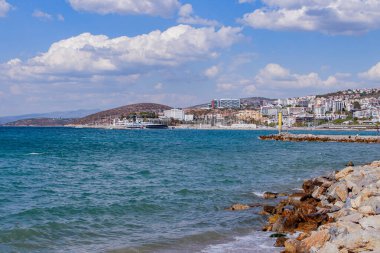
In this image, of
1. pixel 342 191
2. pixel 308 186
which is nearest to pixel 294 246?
pixel 342 191

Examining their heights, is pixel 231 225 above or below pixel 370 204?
below

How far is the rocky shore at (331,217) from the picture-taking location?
1041 cm

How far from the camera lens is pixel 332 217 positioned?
14734 mm

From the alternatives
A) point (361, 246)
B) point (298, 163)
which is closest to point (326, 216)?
point (361, 246)

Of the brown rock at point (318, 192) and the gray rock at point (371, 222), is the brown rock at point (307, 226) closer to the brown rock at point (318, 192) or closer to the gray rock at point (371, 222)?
the gray rock at point (371, 222)

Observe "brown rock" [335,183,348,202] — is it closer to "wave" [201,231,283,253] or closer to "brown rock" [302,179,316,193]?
"brown rock" [302,179,316,193]

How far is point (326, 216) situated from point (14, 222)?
33.8ft

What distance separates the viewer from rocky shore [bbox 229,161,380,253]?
1041cm

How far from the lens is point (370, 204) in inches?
528

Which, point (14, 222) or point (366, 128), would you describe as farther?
point (366, 128)

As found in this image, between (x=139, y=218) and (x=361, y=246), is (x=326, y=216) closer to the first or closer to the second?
(x=361, y=246)

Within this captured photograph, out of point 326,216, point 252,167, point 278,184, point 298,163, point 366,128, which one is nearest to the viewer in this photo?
point 326,216

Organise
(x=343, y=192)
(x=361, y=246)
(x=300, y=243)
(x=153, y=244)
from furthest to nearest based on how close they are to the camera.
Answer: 1. (x=343, y=192)
2. (x=153, y=244)
3. (x=300, y=243)
4. (x=361, y=246)

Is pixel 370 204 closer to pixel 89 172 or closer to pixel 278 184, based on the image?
pixel 278 184
